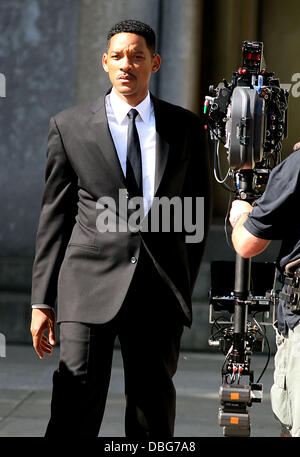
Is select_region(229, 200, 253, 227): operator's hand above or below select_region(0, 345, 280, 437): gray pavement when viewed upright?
above

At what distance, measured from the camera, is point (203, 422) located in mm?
6059

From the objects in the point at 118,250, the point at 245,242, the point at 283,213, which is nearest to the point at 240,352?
the point at 118,250

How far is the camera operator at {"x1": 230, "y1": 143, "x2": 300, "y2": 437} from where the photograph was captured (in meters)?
3.44

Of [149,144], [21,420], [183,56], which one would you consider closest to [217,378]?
[21,420]

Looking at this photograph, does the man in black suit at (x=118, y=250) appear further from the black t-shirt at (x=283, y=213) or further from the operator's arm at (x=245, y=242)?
the black t-shirt at (x=283, y=213)

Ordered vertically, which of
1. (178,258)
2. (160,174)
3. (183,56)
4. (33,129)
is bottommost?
(178,258)

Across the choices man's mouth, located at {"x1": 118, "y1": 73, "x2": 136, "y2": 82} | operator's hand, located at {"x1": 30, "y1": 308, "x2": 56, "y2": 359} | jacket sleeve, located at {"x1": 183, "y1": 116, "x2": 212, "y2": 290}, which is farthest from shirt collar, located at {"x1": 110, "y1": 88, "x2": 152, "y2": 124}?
operator's hand, located at {"x1": 30, "y1": 308, "x2": 56, "y2": 359}

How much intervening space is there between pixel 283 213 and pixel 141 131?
90 cm

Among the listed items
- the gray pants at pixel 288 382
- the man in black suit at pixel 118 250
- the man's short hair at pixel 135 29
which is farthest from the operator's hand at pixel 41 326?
the man's short hair at pixel 135 29

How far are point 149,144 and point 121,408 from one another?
2843mm

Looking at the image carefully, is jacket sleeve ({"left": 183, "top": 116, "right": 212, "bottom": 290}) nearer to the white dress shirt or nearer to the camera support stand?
the white dress shirt

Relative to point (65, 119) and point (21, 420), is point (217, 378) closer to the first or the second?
point (21, 420)

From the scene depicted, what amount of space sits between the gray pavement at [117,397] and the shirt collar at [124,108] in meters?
2.35

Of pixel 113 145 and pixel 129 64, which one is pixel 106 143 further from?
pixel 129 64
